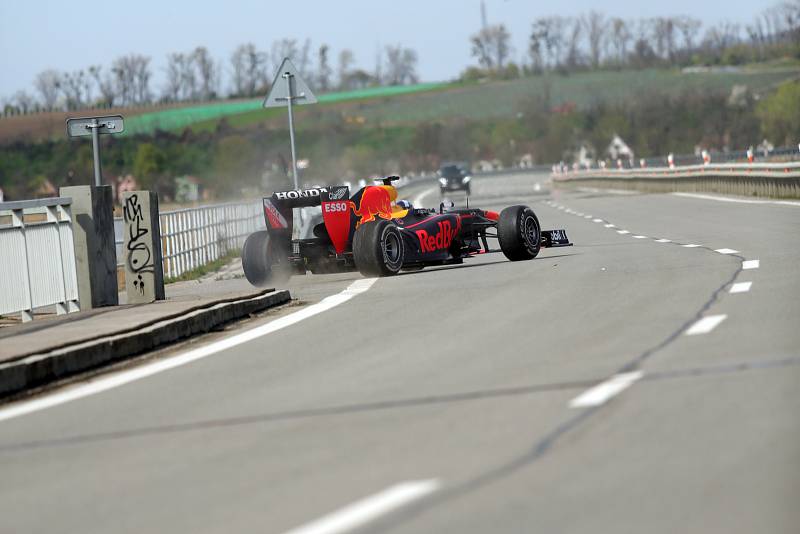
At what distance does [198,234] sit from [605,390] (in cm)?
2406

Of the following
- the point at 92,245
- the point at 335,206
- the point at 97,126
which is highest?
the point at 97,126

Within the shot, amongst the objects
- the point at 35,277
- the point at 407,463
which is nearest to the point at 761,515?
the point at 407,463

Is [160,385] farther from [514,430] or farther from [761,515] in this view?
[761,515]

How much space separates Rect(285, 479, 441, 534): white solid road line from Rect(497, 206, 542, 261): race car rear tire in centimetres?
1420

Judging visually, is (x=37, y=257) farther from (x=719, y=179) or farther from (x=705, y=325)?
(x=719, y=179)

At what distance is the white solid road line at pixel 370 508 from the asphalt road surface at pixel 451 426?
16 mm

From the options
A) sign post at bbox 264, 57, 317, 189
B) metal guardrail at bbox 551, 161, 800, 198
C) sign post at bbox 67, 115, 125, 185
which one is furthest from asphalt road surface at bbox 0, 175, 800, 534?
metal guardrail at bbox 551, 161, 800, 198

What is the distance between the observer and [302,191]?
1905cm

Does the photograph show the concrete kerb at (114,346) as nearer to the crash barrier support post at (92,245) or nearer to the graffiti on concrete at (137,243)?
the crash barrier support post at (92,245)

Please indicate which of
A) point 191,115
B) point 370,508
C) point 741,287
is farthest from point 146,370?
point 191,115

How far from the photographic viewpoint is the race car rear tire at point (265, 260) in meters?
19.4

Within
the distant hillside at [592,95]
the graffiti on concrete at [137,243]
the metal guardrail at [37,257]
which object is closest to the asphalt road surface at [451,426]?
the metal guardrail at [37,257]

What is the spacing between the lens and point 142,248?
1706 centimetres

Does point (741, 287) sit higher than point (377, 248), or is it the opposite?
point (377, 248)
